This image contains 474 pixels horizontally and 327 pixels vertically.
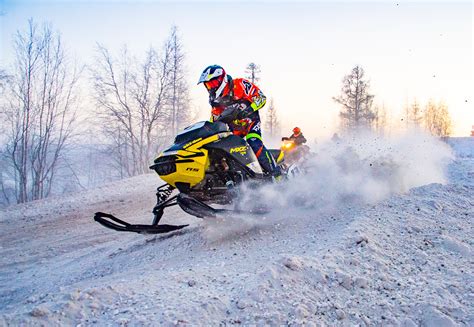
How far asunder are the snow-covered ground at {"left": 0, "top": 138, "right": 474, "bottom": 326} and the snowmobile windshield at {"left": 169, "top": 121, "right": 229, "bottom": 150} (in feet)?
4.46

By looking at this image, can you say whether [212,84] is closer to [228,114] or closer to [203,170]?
[228,114]

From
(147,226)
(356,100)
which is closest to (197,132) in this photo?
(147,226)

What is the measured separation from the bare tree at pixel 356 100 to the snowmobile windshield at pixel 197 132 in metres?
33.3

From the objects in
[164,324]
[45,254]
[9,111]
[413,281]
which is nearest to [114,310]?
[164,324]

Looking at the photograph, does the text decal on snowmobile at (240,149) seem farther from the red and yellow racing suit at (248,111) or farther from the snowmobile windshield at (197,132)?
the red and yellow racing suit at (248,111)

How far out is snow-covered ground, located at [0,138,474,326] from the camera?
116 inches

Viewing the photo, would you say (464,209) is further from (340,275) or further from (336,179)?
(340,275)

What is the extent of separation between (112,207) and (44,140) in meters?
18.3

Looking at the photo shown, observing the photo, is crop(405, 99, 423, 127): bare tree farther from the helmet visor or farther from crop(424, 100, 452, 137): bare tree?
the helmet visor

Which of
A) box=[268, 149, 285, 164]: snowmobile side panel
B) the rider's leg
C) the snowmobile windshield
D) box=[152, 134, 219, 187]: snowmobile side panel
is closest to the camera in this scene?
box=[152, 134, 219, 187]: snowmobile side panel

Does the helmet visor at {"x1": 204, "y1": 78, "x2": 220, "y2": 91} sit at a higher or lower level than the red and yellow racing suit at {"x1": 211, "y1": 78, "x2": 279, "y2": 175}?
higher

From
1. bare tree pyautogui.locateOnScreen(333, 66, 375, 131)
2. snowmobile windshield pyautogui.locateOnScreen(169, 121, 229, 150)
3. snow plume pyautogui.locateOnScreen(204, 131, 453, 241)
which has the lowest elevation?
snow plume pyautogui.locateOnScreen(204, 131, 453, 241)

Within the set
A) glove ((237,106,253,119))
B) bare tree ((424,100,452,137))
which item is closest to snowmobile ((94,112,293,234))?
glove ((237,106,253,119))

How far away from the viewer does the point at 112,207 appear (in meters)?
10.9
